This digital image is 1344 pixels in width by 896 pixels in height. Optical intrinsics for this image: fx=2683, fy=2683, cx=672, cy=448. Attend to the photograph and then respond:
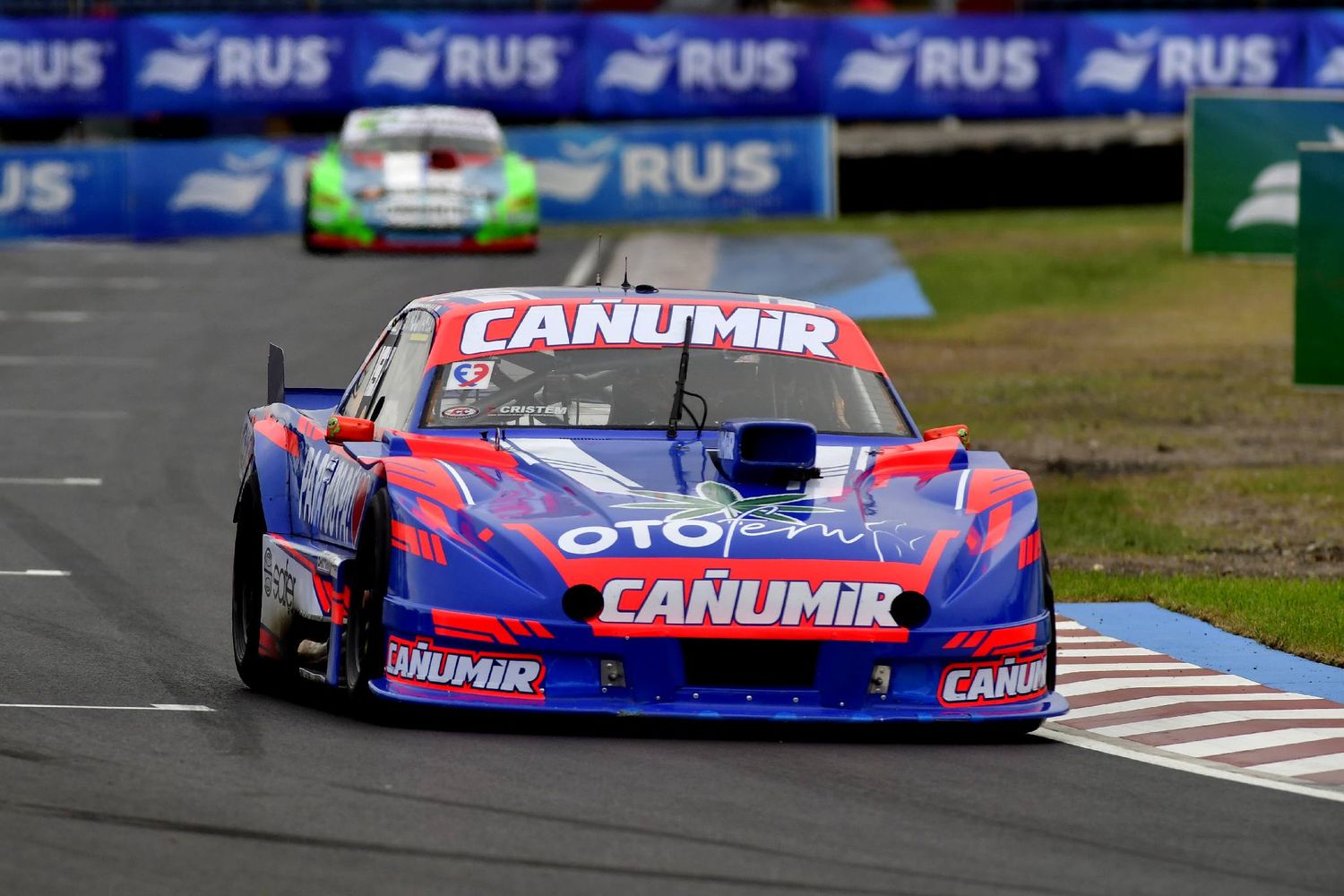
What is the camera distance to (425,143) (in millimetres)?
29609

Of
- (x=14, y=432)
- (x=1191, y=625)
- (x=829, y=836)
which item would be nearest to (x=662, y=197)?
(x=14, y=432)

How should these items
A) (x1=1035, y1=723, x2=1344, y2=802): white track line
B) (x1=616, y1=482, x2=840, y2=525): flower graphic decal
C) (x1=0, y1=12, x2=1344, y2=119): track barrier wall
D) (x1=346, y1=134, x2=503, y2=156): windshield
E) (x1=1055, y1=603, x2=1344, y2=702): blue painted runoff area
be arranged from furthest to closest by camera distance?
(x1=0, y1=12, x2=1344, y2=119): track barrier wall, (x1=346, y1=134, x2=503, y2=156): windshield, (x1=1055, y1=603, x2=1344, y2=702): blue painted runoff area, (x1=616, y1=482, x2=840, y2=525): flower graphic decal, (x1=1035, y1=723, x2=1344, y2=802): white track line

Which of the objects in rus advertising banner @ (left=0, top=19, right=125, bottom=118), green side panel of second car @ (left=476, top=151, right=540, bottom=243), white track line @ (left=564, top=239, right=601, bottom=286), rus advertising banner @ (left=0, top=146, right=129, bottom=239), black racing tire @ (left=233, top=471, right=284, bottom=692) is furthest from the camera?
rus advertising banner @ (left=0, top=19, right=125, bottom=118)

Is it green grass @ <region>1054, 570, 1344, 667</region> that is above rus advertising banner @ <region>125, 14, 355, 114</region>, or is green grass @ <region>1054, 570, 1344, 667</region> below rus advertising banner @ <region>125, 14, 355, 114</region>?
below

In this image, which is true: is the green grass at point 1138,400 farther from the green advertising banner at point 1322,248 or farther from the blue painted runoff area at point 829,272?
the green advertising banner at point 1322,248

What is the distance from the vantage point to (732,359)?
9.05 metres

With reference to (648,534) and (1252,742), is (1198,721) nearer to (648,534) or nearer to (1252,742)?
(1252,742)

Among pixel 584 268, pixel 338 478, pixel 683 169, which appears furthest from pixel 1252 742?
pixel 683 169

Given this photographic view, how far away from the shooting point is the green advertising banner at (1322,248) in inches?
765

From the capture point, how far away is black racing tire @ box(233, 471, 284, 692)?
8.95 metres

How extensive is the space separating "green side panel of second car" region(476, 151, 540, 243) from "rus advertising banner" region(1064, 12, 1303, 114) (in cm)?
987

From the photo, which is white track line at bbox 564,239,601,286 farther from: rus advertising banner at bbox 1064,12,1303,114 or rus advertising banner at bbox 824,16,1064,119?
rus advertising banner at bbox 1064,12,1303,114

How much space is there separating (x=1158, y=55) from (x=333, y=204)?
12.7 meters

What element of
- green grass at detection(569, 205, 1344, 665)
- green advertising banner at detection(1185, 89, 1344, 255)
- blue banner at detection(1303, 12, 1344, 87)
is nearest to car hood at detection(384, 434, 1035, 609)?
green grass at detection(569, 205, 1344, 665)
